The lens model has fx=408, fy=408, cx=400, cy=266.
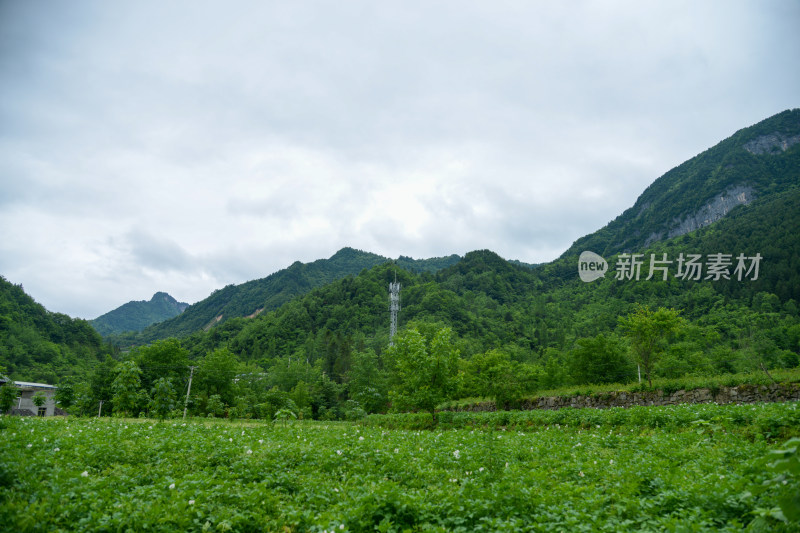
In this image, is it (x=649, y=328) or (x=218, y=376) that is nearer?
(x=649, y=328)

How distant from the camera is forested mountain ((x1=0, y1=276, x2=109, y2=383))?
8069 centimetres

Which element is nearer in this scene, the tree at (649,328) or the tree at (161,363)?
the tree at (649,328)

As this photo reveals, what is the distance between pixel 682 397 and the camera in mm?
20859

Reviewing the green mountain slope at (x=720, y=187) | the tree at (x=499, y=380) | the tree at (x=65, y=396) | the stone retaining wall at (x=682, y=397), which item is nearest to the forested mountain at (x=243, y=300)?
the green mountain slope at (x=720, y=187)

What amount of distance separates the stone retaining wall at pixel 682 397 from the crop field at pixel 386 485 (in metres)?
10.7

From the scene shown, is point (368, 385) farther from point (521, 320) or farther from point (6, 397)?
point (521, 320)

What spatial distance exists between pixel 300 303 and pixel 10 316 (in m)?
63.0

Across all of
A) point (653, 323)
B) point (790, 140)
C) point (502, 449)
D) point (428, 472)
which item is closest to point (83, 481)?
point (428, 472)

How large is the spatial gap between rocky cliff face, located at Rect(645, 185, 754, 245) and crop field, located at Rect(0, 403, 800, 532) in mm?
180751

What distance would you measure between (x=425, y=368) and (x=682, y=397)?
1320cm

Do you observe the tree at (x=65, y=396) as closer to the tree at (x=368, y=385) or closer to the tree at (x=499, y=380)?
the tree at (x=368, y=385)

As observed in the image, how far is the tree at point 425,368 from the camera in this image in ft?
74.7

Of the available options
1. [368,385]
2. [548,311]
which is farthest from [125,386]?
[548,311]

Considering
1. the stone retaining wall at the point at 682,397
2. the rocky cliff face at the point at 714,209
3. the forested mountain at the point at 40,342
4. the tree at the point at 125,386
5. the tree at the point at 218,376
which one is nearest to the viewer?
the stone retaining wall at the point at 682,397
